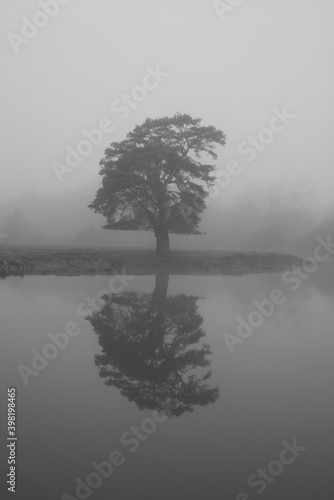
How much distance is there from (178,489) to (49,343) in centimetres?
550

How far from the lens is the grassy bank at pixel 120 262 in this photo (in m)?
29.4

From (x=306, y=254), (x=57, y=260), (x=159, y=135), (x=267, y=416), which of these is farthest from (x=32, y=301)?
(x=306, y=254)

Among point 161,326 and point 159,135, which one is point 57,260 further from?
point 161,326

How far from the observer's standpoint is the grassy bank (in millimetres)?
29359

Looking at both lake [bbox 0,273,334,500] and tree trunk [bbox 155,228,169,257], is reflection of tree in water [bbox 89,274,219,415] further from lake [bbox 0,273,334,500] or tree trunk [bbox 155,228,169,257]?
tree trunk [bbox 155,228,169,257]

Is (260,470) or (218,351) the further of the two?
(218,351)

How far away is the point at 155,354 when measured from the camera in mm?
8492

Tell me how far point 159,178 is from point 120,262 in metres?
8.94

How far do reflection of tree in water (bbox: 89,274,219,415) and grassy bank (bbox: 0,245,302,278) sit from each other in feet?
51.4

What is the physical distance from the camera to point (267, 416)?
5.58 m

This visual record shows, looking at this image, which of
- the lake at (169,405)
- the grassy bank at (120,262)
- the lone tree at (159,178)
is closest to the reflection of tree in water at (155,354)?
the lake at (169,405)

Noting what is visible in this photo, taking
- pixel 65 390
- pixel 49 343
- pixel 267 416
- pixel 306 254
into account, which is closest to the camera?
pixel 267 416

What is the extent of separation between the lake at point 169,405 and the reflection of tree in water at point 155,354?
35 millimetres

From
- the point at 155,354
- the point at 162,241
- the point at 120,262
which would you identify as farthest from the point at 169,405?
the point at 162,241
